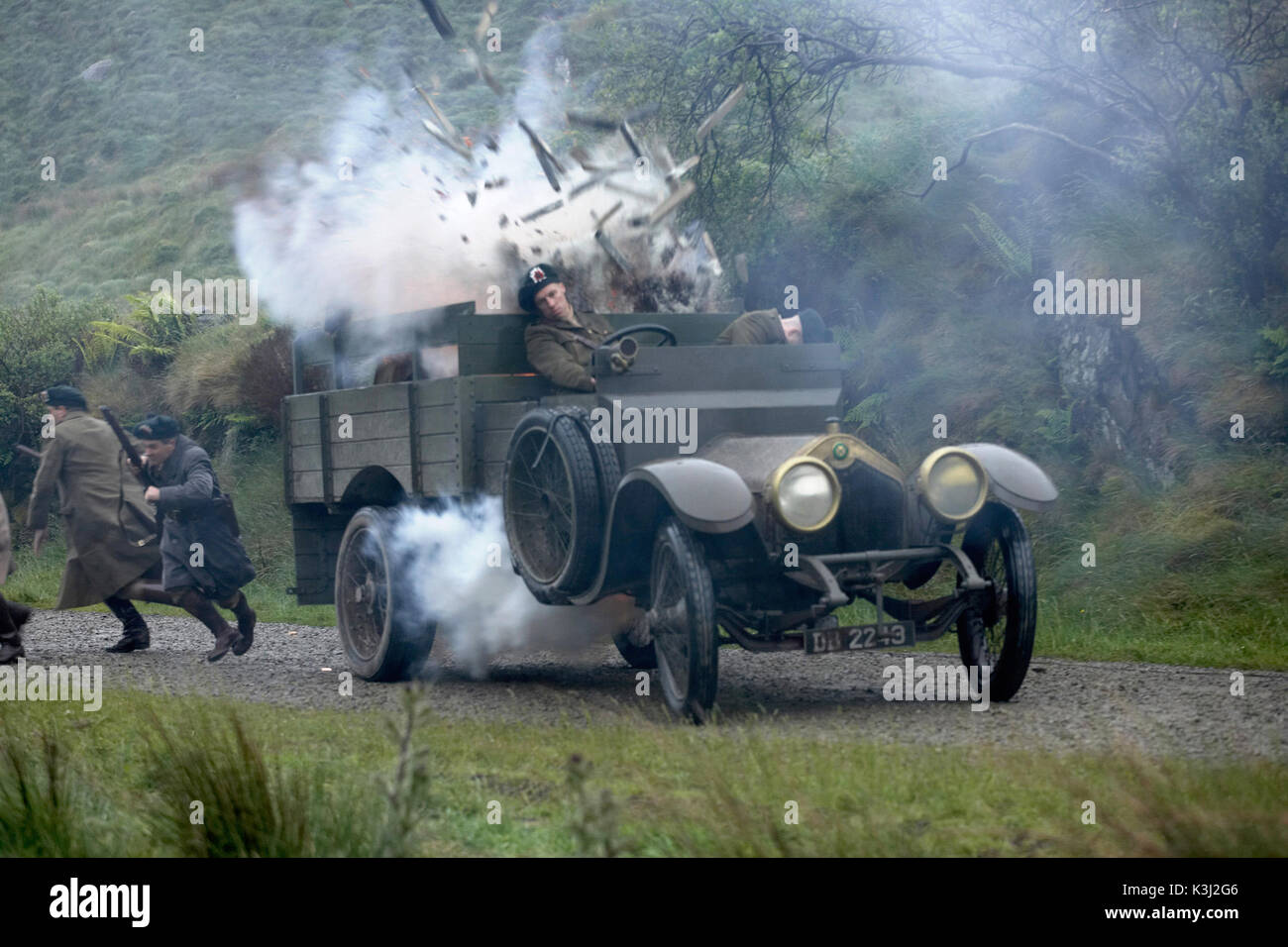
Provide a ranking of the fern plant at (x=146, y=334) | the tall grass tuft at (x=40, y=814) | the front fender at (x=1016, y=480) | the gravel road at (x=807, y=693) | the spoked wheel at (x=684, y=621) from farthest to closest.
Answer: the fern plant at (x=146, y=334) < the front fender at (x=1016, y=480) < the spoked wheel at (x=684, y=621) < the gravel road at (x=807, y=693) < the tall grass tuft at (x=40, y=814)

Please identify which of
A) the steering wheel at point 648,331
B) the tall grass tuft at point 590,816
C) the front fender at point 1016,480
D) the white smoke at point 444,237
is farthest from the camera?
the white smoke at point 444,237

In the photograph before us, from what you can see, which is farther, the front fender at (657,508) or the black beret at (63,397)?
the black beret at (63,397)

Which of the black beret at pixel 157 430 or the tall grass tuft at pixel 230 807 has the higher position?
the black beret at pixel 157 430

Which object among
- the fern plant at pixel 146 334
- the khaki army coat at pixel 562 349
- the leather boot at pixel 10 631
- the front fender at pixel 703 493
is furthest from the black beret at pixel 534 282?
the fern plant at pixel 146 334

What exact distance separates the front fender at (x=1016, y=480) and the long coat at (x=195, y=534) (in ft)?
20.0

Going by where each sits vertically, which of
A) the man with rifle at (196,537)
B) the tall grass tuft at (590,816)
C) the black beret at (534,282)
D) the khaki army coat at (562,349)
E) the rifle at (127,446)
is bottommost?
the tall grass tuft at (590,816)

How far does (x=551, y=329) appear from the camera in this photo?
970 cm

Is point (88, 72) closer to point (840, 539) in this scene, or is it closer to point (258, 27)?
point (258, 27)

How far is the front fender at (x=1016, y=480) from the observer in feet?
26.8

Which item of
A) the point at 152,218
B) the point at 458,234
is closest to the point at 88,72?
the point at 152,218

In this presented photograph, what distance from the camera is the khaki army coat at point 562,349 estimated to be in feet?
30.7

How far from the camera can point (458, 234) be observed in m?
10.9

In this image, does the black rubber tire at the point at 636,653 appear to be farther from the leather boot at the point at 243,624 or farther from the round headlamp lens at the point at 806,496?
the round headlamp lens at the point at 806,496

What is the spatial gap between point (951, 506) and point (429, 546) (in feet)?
11.7
